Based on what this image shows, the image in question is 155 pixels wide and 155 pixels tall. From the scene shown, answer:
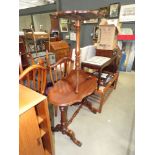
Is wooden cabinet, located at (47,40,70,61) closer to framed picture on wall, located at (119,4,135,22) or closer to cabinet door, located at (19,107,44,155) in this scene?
framed picture on wall, located at (119,4,135,22)

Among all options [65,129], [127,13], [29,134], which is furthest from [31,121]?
[127,13]

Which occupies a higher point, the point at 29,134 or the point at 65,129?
the point at 29,134

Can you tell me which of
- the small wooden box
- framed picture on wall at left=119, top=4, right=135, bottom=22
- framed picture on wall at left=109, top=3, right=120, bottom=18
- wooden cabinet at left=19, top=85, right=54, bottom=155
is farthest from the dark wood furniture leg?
framed picture on wall at left=109, top=3, right=120, bottom=18

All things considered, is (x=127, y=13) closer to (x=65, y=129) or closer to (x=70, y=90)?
(x=70, y=90)

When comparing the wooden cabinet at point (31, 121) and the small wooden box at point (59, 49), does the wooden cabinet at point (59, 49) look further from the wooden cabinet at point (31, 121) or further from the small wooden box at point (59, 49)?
the wooden cabinet at point (31, 121)

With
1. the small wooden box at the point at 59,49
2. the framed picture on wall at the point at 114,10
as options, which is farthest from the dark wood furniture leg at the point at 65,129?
the framed picture on wall at the point at 114,10

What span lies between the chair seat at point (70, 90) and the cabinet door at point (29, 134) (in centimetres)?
27

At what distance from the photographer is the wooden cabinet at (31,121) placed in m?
0.80

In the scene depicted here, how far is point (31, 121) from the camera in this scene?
2.85 feet

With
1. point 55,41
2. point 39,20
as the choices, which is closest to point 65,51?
point 55,41

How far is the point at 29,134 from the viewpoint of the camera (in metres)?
0.88

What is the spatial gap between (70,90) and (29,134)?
1.79 feet

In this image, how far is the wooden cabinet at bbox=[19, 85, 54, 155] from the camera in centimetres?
80
